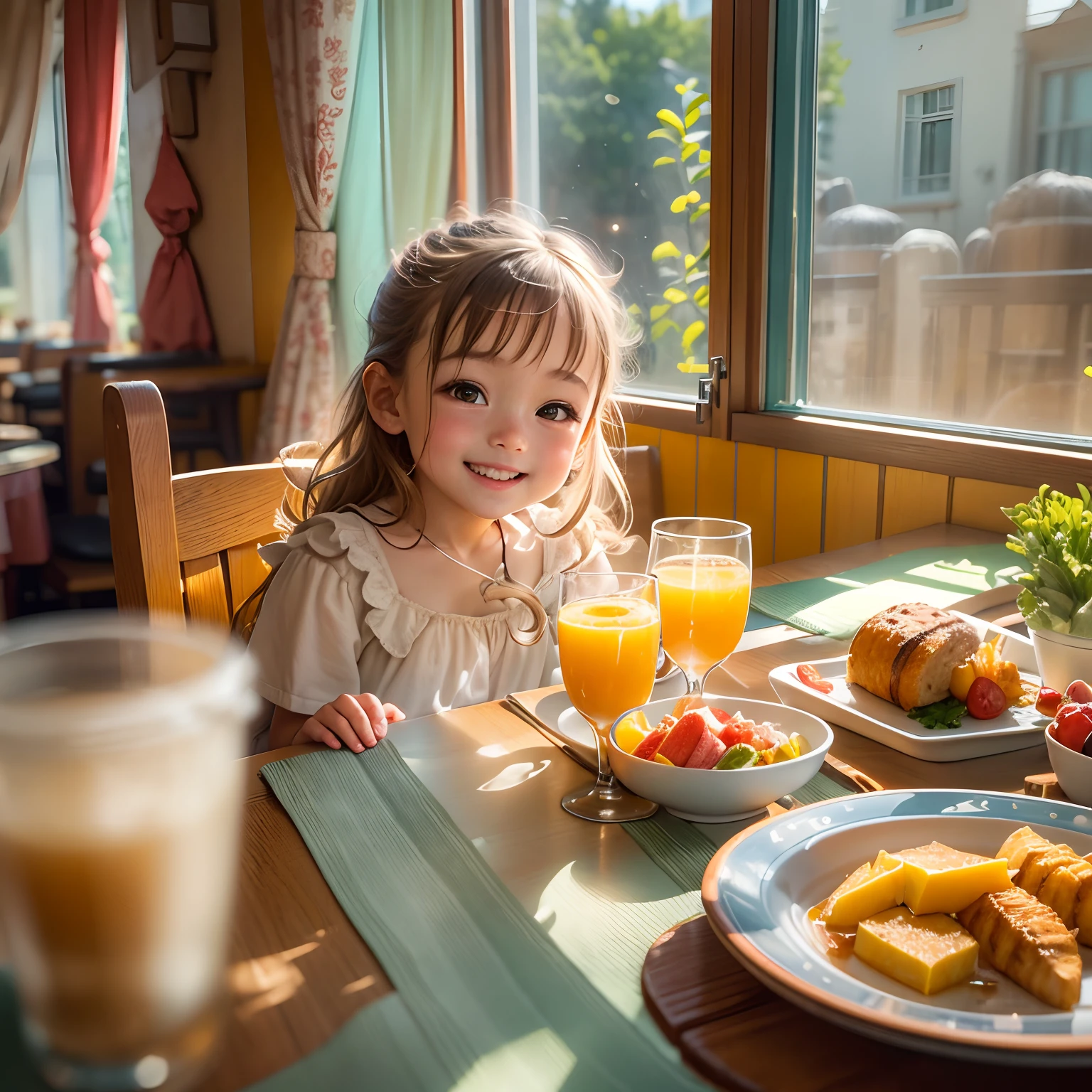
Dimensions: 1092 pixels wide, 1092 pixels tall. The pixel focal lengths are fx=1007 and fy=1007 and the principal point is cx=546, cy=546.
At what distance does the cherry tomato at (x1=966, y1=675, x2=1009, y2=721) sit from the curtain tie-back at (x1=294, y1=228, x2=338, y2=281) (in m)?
3.09

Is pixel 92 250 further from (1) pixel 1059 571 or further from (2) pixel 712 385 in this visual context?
(1) pixel 1059 571

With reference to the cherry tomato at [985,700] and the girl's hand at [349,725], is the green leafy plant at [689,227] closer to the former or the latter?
the cherry tomato at [985,700]

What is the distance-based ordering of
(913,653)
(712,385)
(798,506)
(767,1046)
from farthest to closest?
(712,385) → (798,506) → (913,653) → (767,1046)

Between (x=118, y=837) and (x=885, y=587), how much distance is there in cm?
132

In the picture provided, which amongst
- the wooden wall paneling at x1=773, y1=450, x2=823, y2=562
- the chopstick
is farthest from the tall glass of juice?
the wooden wall paneling at x1=773, y1=450, x2=823, y2=562

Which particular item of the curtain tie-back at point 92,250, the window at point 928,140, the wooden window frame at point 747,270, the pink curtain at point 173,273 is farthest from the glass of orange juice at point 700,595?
the curtain tie-back at point 92,250

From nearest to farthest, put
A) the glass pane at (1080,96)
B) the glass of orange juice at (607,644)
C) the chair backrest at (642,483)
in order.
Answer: the glass of orange juice at (607,644) < the glass pane at (1080,96) < the chair backrest at (642,483)

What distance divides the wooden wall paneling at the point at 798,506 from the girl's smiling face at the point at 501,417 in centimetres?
84

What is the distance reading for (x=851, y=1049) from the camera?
19.3 inches

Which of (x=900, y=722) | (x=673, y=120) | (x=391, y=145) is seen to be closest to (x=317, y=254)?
(x=391, y=145)

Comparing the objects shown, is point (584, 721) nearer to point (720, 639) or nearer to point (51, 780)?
point (720, 639)

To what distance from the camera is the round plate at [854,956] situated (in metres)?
0.45

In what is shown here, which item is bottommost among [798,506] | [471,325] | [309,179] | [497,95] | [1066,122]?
[798,506]

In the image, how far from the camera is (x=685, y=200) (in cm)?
240
